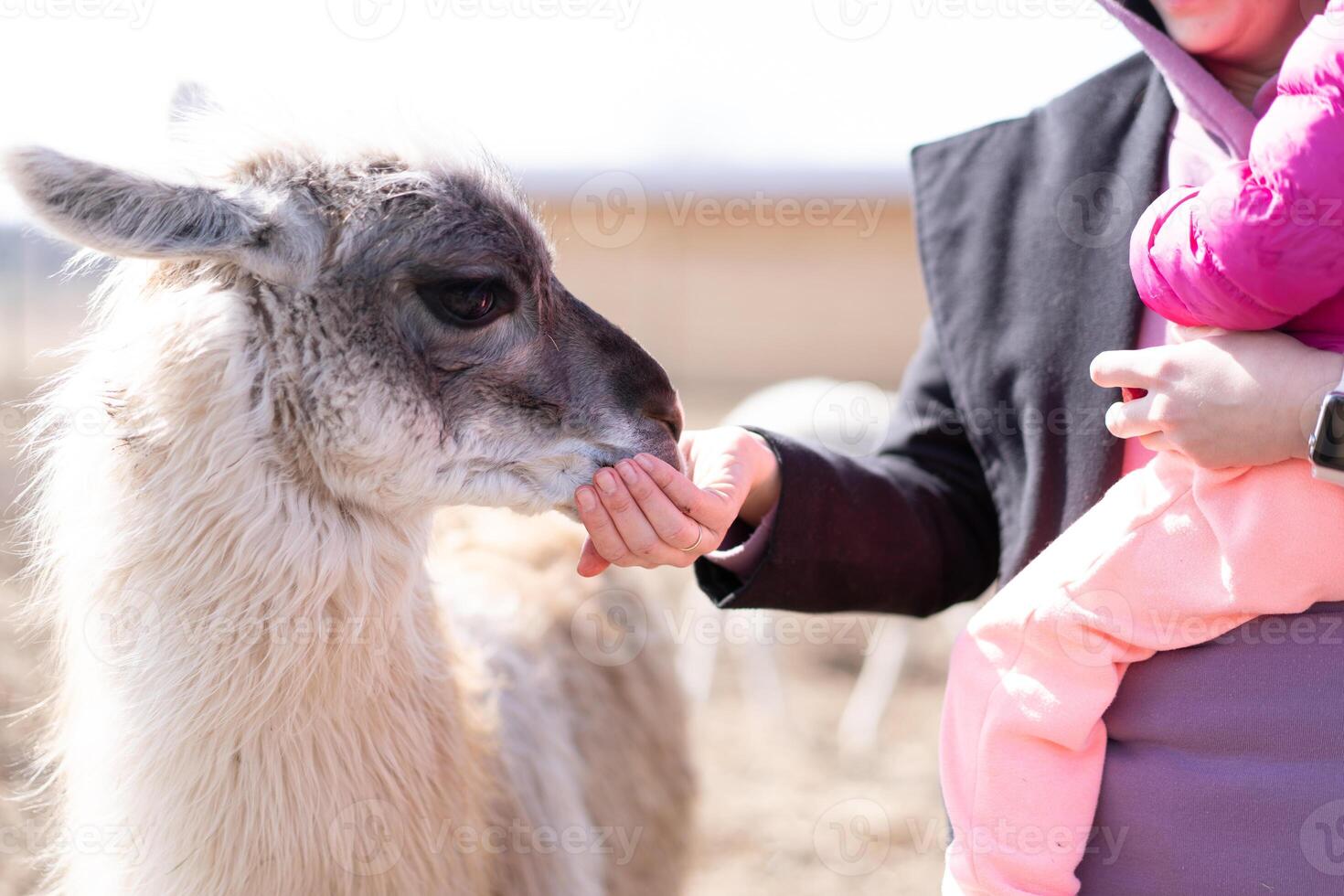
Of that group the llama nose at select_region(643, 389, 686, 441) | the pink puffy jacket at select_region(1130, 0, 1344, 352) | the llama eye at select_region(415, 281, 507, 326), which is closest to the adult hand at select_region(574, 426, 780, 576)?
the llama nose at select_region(643, 389, 686, 441)

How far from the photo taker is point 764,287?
13289 mm

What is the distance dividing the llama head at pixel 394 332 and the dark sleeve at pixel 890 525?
26 cm

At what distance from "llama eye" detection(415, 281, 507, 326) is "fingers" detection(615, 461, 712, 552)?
30cm

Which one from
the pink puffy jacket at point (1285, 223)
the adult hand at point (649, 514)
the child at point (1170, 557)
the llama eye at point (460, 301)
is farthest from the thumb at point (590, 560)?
the pink puffy jacket at point (1285, 223)

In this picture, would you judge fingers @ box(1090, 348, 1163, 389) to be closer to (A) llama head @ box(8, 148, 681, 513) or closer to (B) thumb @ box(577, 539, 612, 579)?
(A) llama head @ box(8, 148, 681, 513)

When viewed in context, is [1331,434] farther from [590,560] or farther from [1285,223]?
[590,560]

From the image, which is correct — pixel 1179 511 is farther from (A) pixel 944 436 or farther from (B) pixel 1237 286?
(A) pixel 944 436

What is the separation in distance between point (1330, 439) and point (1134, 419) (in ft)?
0.73

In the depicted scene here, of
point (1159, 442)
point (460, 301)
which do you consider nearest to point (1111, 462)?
point (1159, 442)

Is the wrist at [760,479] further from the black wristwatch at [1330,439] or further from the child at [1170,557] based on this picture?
the black wristwatch at [1330,439]

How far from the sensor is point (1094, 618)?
1277mm

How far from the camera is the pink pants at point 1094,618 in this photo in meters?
1.20

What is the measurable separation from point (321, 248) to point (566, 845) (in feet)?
3.88

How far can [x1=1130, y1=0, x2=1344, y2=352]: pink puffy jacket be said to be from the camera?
1136mm
